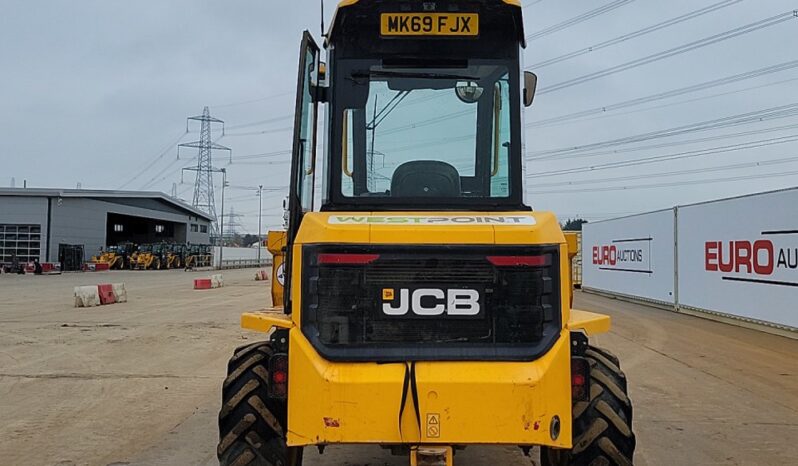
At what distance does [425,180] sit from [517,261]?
90 cm

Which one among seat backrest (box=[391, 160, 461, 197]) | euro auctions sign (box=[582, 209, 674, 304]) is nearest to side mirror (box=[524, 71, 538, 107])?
seat backrest (box=[391, 160, 461, 197])

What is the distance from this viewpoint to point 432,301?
142 inches

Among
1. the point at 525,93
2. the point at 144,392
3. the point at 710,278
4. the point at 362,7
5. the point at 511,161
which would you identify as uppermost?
the point at 362,7

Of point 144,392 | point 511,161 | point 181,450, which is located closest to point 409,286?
point 511,161

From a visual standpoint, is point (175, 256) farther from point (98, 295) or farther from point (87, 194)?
point (98, 295)

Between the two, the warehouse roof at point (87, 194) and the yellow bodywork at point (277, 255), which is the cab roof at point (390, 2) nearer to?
the yellow bodywork at point (277, 255)

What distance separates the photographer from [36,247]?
157 ft

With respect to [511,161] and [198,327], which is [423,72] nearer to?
[511,161]

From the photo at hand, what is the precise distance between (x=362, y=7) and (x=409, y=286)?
1.75 metres

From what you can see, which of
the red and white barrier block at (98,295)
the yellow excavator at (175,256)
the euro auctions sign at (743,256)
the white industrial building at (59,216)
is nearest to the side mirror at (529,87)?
the euro auctions sign at (743,256)

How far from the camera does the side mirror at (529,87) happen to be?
4.19 meters

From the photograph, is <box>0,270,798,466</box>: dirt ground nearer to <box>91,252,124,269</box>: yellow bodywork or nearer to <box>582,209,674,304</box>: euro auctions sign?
<box>582,209,674,304</box>: euro auctions sign

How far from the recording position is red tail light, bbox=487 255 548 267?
142 inches

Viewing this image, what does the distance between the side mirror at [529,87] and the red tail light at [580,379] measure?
1657 mm
